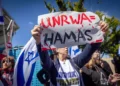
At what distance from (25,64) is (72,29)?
1.52 meters

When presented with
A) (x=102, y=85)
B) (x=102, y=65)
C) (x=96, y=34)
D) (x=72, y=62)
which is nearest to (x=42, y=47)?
(x=72, y=62)

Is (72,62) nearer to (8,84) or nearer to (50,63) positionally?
(50,63)

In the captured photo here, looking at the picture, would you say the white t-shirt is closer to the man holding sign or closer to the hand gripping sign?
the man holding sign

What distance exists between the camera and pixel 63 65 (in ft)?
11.5

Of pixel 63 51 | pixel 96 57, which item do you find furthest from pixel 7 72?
pixel 63 51

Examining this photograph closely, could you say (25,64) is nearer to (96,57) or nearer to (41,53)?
(96,57)

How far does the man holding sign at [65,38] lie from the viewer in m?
3.41

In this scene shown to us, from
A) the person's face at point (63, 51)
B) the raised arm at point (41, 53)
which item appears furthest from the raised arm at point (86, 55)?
the raised arm at point (41, 53)

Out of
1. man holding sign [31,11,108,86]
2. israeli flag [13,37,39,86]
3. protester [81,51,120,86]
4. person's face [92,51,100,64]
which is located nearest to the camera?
man holding sign [31,11,108,86]

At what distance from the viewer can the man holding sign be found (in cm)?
341

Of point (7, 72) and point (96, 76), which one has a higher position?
point (7, 72)

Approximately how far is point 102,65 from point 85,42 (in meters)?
1.25

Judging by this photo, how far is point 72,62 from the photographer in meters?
3.56

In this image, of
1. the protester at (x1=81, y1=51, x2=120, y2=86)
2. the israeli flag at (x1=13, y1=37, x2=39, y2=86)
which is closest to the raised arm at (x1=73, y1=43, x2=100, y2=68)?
the protester at (x1=81, y1=51, x2=120, y2=86)
